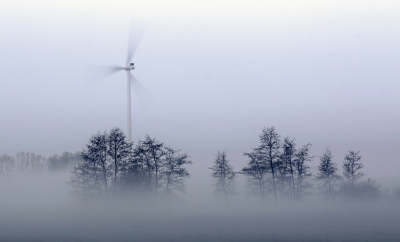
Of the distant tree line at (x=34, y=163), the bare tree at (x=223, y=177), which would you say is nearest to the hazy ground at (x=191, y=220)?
the bare tree at (x=223, y=177)

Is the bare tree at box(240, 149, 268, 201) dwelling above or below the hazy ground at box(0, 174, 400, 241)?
above

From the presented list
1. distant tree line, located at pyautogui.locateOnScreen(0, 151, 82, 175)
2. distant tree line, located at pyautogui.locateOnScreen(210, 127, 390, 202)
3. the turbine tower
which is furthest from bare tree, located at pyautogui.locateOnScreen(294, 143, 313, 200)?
distant tree line, located at pyautogui.locateOnScreen(0, 151, 82, 175)

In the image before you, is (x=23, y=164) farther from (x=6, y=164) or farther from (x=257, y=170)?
(x=257, y=170)

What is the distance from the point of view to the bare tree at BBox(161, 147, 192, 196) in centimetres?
5903

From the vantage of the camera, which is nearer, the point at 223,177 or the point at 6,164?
the point at 223,177

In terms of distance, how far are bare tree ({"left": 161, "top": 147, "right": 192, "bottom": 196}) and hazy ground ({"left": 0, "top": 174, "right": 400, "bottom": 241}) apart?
8.00ft

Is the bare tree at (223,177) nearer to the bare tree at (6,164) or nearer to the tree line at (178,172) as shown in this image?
the tree line at (178,172)

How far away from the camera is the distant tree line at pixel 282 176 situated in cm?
6138

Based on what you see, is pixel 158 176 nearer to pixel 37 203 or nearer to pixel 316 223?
pixel 37 203

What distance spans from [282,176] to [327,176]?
9.89 metres

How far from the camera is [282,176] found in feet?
203

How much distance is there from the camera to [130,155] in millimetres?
60375

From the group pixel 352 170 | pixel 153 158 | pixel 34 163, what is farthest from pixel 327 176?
pixel 34 163

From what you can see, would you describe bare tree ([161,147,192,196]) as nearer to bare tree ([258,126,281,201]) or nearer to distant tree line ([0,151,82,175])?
bare tree ([258,126,281,201])
